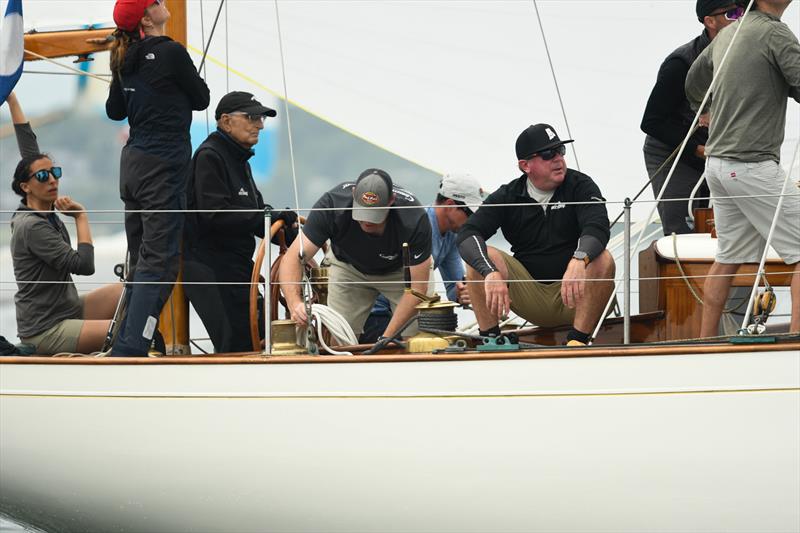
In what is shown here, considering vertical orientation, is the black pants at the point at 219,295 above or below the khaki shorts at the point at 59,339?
above

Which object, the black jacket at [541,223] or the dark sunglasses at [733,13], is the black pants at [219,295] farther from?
the dark sunglasses at [733,13]

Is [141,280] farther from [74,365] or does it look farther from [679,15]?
[679,15]

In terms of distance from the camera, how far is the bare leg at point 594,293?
430 centimetres

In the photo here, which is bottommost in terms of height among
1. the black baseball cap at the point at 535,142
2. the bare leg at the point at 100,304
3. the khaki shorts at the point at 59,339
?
the khaki shorts at the point at 59,339

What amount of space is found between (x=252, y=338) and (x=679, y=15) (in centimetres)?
239

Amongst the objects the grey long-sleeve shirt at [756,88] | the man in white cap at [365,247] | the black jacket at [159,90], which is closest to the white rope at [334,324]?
the man in white cap at [365,247]

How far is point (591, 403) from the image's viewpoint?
3947 millimetres

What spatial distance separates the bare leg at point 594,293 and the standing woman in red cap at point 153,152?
1314mm

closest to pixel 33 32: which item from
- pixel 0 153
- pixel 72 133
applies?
pixel 72 133

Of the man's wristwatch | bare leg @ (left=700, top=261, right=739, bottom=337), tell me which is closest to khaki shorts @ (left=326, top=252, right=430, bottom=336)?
the man's wristwatch

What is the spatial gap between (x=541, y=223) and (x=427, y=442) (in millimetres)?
902

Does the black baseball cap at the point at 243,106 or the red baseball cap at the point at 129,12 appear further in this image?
the black baseball cap at the point at 243,106

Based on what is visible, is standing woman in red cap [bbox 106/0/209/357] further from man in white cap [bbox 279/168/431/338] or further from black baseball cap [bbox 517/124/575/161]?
black baseball cap [bbox 517/124/575/161]

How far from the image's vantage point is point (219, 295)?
16.0 ft
